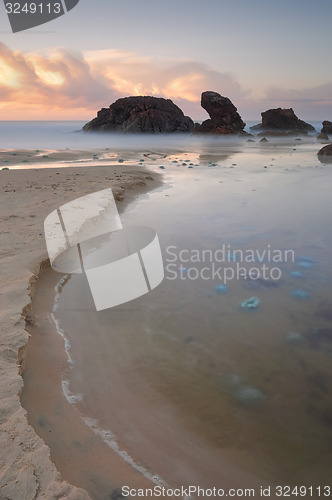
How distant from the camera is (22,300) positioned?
278cm

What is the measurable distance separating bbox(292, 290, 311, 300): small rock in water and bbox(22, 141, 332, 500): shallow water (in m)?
0.02

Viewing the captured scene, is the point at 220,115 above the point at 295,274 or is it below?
above

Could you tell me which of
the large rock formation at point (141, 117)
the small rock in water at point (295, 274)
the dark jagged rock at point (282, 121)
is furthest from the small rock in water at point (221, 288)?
the dark jagged rock at point (282, 121)

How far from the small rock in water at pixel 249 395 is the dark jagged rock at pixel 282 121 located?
4780 centimetres

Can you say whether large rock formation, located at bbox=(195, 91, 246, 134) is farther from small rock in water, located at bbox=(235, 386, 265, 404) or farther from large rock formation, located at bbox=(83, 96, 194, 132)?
small rock in water, located at bbox=(235, 386, 265, 404)

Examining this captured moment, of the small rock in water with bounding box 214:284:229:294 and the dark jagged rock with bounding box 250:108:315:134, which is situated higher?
the dark jagged rock with bounding box 250:108:315:134

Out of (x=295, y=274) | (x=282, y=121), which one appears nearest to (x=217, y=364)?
(x=295, y=274)

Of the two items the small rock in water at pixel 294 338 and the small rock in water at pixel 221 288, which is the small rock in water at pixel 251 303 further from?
the small rock in water at pixel 294 338

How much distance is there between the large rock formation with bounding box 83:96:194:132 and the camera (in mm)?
45625

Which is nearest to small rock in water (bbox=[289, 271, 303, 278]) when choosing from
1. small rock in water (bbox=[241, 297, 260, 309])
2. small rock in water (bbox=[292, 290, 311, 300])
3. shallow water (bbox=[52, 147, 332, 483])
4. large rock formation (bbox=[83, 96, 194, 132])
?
shallow water (bbox=[52, 147, 332, 483])

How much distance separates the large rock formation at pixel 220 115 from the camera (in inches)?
1540

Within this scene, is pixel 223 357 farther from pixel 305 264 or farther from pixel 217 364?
pixel 305 264

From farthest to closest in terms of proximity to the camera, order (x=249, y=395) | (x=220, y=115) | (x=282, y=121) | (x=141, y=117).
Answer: (x=282, y=121) → (x=141, y=117) → (x=220, y=115) → (x=249, y=395)

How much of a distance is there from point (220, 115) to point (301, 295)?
40121 millimetres
